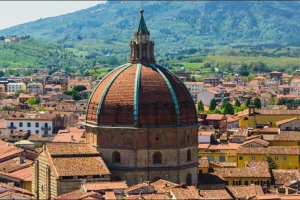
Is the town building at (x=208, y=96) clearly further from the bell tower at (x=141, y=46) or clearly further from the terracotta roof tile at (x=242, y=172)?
the bell tower at (x=141, y=46)

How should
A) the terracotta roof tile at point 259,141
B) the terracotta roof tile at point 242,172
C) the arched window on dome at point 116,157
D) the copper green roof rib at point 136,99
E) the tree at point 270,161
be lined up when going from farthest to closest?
the terracotta roof tile at point 259,141, the tree at point 270,161, the terracotta roof tile at point 242,172, the arched window on dome at point 116,157, the copper green roof rib at point 136,99

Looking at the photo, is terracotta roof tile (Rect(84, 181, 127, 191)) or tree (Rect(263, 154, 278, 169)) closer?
terracotta roof tile (Rect(84, 181, 127, 191))

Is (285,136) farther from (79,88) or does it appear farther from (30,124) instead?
(79,88)

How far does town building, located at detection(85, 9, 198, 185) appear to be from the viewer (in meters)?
54.8

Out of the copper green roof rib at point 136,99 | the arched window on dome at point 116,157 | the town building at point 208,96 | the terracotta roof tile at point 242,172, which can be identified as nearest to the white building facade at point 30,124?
the terracotta roof tile at point 242,172

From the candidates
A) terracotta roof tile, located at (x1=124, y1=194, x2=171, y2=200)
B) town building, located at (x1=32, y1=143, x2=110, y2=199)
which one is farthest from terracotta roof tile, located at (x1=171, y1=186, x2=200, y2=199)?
town building, located at (x1=32, y1=143, x2=110, y2=199)

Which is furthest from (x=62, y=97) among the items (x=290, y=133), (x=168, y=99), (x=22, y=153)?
(x=168, y=99)

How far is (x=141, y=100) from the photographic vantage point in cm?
5509

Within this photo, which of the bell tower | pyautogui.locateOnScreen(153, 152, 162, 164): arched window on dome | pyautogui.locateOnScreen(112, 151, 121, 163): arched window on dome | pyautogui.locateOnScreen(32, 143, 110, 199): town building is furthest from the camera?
the bell tower

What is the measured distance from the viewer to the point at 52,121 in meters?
103

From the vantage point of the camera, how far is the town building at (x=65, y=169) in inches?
1999

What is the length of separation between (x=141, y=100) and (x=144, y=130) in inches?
74.5

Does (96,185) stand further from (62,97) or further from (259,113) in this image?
(62,97)

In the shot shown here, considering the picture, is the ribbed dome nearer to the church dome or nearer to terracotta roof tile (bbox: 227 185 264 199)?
the church dome
